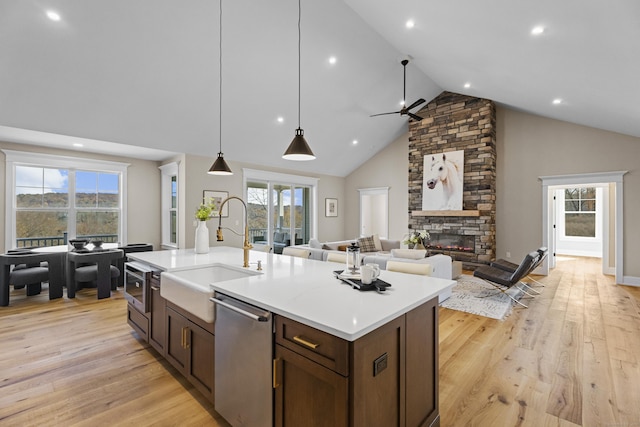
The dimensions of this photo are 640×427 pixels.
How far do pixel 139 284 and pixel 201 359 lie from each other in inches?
48.3

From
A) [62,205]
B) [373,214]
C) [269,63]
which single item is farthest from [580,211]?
[62,205]

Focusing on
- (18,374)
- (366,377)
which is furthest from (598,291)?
(18,374)

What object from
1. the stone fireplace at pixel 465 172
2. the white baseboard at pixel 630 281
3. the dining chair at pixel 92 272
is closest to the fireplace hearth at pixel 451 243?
the stone fireplace at pixel 465 172

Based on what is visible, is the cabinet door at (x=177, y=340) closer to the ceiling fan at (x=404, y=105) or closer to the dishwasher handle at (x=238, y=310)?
the dishwasher handle at (x=238, y=310)

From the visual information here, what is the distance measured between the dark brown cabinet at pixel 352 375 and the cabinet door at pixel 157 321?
1503 mm

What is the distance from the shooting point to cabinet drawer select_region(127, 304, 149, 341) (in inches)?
111

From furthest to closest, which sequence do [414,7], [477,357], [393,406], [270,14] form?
[270,14] → [414,7] → [477,357] → [393,406]

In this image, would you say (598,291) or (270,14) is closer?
(270,14)

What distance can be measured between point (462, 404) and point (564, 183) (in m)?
A: 6.08

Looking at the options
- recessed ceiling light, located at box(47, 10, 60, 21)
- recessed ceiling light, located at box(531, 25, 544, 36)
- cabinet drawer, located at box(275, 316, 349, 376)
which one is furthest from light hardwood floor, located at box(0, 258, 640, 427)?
recessed ceiling light, located at box(47, 10, 60, 21)

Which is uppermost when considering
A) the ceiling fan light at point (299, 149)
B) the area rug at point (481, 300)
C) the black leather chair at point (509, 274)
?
the ceiling fan light at point (299, 149)

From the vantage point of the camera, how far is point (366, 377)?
1234 millimetres

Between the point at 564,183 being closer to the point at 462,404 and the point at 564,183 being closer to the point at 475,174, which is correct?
the point at 475,174

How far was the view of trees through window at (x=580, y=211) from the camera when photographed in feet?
28.9
